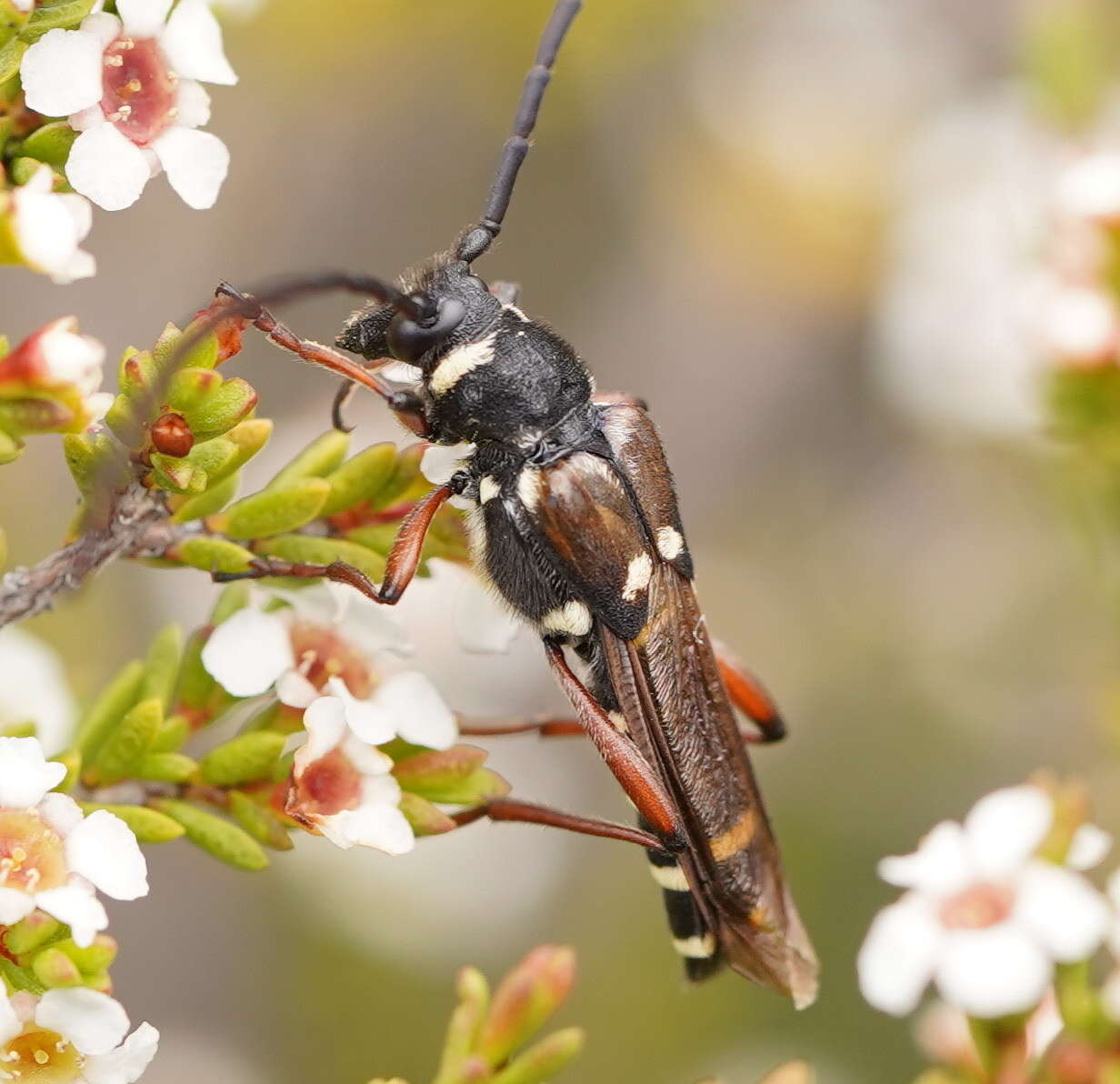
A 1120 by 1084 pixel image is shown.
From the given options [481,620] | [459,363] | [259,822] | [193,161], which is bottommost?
[481,620]

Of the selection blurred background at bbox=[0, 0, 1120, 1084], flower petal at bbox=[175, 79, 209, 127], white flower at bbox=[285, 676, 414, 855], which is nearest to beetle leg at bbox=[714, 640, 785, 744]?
blurred background at bbox=[0, 0, 1120, 1084]

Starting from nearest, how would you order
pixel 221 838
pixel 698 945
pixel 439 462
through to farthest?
pixel 221 838
pixel 439 462
pixel 698 945

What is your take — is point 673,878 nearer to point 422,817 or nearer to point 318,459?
point 422,817

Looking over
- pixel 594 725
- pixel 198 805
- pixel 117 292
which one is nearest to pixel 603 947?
pixel 594 725

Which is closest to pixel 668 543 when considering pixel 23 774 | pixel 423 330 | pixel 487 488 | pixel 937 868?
pixel 487 488

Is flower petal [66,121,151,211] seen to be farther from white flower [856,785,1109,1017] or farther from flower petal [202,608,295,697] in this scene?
white flower [856,785,1109,1017]

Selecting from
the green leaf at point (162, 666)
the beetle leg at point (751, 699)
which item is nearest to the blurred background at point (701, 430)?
the beetle leg at point (751, 699)
